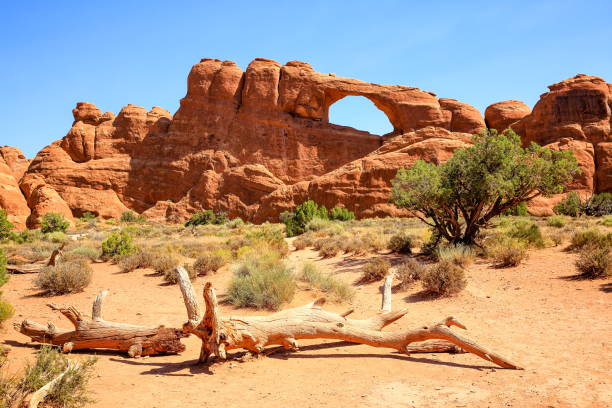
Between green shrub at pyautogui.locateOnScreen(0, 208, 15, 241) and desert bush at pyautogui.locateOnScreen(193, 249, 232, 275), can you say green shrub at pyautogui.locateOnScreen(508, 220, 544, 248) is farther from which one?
green shrub at pyautogui.locateOnScreen(0, 208, 15, 241)

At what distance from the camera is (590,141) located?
38.8 meters

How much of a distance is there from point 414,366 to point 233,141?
42.2 meters

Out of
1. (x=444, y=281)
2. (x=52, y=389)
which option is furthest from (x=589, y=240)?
(x=52, y=389)

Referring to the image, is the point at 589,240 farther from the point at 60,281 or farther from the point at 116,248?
the point at 116,248

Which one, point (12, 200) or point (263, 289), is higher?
point (12, 200)

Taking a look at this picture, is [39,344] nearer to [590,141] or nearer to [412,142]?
[412,142]

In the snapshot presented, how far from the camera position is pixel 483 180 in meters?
13.1

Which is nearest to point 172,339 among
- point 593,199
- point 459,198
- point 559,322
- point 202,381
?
point 202,381

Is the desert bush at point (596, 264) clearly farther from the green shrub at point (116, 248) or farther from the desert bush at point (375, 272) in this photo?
the green shrub at point (116, 248)

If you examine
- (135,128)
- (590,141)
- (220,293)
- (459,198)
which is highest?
(135,128)

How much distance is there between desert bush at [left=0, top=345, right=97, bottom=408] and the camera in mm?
3695

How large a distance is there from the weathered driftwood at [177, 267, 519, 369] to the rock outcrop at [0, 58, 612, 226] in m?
35.3

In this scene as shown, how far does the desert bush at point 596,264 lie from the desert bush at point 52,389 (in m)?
9.96

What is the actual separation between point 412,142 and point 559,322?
35.7 meters
